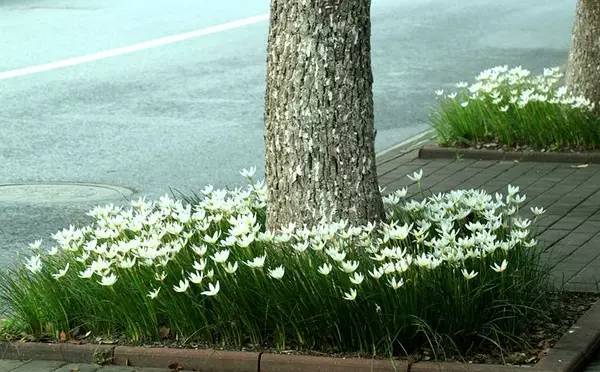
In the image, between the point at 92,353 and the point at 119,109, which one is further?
the point at 119,109

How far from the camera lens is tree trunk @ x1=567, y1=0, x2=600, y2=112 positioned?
12.0 m

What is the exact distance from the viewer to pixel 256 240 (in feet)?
22.9

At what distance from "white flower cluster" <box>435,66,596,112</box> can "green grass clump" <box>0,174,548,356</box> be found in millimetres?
4483

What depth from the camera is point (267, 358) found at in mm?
6488

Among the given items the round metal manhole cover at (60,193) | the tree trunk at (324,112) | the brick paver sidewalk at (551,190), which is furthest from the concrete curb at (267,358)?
the round metal manhole cover at (60,193)

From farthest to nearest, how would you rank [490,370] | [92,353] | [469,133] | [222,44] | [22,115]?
[222,44], [22,115], [469,133], [92,353], [490,370]

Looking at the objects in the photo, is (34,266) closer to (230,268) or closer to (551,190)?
(230,268)

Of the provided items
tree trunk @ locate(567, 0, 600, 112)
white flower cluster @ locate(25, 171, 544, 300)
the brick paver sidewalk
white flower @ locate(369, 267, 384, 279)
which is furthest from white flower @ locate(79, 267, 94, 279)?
tree trunk @ locate(567, 0, 600, 112)

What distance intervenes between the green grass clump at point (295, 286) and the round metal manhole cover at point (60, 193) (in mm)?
3283

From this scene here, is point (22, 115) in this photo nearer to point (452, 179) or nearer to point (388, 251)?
point (452, 179)

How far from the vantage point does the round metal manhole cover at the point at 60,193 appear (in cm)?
1068

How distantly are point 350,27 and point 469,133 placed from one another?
5.09 metres

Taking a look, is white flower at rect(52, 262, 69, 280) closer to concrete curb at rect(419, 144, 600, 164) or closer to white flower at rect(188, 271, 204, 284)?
white flower at rect(188, 271, 204, 284)

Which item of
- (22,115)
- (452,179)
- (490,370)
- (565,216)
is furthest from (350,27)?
(22,115)
